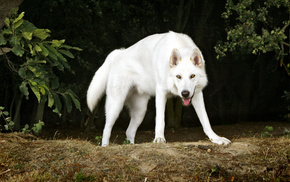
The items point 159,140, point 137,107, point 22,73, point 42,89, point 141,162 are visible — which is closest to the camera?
point 141,162

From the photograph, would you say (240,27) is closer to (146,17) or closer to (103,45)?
(146,17)

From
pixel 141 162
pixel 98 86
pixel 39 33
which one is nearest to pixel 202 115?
pixel 141 162

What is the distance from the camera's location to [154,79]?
583 cm

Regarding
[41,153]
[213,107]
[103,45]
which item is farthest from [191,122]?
[41,153]

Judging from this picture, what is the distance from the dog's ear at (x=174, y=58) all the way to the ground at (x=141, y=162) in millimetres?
1308

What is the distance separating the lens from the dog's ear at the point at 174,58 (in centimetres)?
504

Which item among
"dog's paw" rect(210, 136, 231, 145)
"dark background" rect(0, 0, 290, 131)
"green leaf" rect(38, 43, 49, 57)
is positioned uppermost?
"dark background" rect(0, 0, 290, 131)

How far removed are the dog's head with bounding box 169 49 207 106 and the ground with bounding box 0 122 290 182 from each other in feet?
2.79

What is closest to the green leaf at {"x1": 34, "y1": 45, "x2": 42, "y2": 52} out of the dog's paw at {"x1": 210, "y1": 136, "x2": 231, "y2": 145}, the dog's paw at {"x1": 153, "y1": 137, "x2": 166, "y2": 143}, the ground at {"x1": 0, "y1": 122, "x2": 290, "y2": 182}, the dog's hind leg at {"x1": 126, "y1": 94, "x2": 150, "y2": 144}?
the ground at {"x1": 0, "y1": 122, "x2": 290, "y2": 182}

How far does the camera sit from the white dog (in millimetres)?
5027

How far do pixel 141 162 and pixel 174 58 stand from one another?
6.04ft

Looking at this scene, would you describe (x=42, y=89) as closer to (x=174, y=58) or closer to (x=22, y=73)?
(x=22, y=73)

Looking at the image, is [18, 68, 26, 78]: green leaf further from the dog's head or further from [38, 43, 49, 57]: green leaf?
the dog's head

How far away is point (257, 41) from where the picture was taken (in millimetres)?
7152
